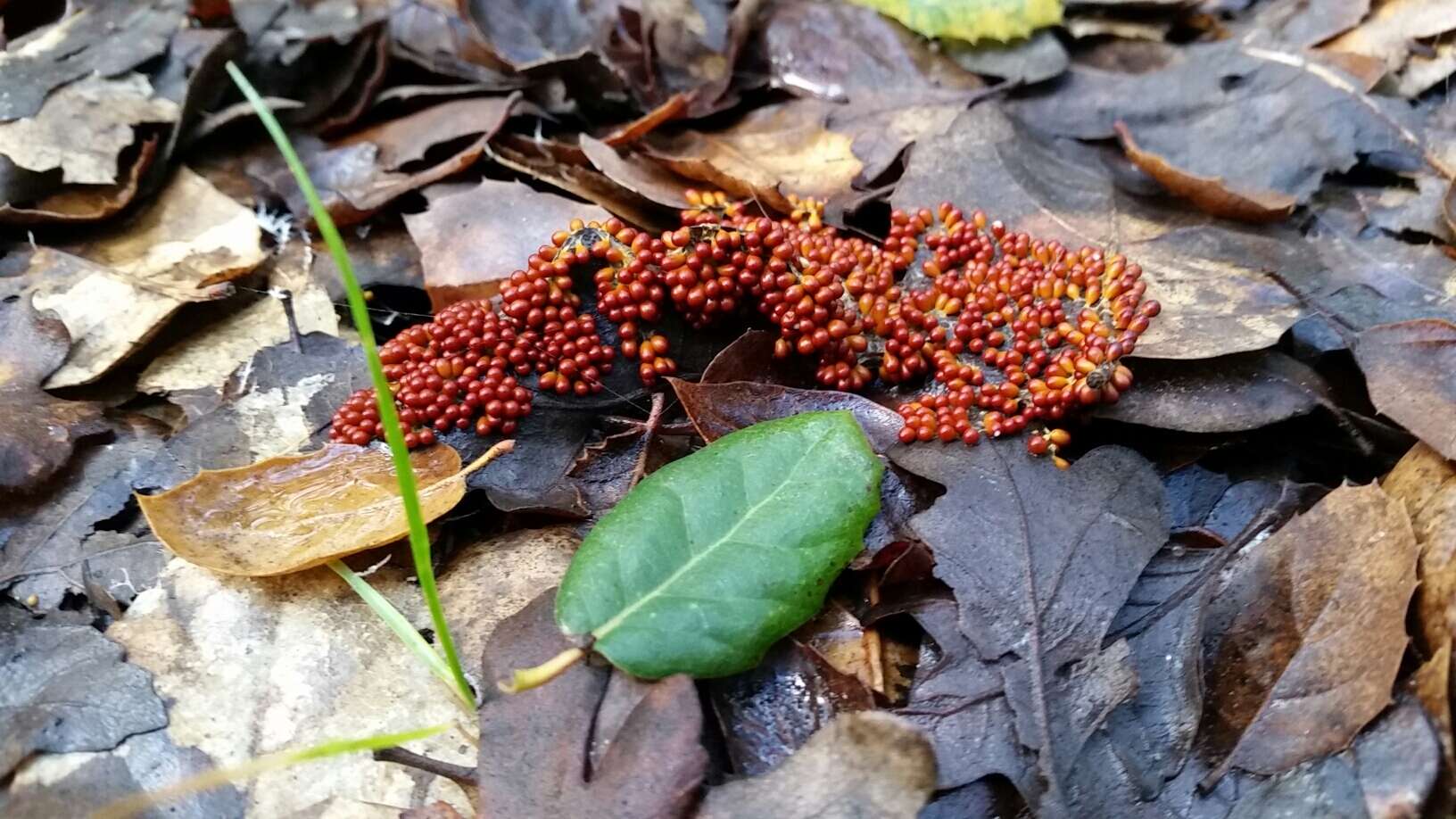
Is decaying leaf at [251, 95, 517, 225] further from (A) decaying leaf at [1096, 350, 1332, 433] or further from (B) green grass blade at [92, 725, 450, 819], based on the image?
(A) decaying leaf at [1096, 350, 1332, 433]

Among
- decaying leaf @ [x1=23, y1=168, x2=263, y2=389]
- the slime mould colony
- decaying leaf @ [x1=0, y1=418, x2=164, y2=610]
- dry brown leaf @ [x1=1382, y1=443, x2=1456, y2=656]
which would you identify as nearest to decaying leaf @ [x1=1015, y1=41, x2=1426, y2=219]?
the slime mould colony

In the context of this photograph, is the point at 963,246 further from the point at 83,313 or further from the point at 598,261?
the point at 83,313

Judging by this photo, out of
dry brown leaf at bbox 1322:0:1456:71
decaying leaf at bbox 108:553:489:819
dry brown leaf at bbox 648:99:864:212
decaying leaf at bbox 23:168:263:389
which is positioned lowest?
decaying leaf at bbox 108:553:489:819

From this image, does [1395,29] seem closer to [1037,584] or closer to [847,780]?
[1037,584]

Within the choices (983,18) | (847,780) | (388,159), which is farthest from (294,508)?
(983,18)

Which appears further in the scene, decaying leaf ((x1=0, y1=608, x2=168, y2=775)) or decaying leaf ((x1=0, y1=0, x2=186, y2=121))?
decaying leaf ((x1=0, y1=0, x2=186, y2=121))

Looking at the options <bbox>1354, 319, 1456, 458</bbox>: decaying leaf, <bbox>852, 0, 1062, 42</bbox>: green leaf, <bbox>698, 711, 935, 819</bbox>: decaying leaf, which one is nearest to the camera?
<bbox>698, 711, 935, 819</bbox>: decaying leaf

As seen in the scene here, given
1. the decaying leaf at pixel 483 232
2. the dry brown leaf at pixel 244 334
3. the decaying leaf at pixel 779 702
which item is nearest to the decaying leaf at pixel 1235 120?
the decaying leaf at pixel 483 232
